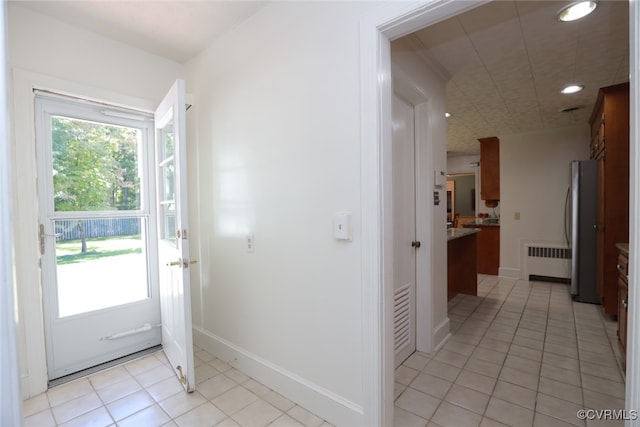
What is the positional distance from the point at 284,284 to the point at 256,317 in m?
0.43

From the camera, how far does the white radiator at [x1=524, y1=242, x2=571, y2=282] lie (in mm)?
4754

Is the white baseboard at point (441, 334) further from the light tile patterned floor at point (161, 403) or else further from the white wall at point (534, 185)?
the white wall at point (534, 185)

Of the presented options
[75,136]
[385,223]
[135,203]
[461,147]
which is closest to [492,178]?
[461,147]

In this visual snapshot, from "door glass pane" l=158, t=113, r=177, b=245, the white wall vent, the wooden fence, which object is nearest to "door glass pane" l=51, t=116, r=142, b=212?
the wooden fence

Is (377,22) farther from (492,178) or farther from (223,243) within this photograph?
(492,178)

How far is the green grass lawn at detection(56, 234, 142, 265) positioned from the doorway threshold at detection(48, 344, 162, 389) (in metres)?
0.86

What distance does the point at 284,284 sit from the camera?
1.96 meters

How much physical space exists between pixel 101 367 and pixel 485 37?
4.00 metres

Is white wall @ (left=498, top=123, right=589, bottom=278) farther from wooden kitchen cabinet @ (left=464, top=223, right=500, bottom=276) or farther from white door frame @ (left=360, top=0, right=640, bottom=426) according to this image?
white door frame @ (left=360, top=0, right=640, bottom=426)

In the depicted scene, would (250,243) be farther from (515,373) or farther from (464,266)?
(464,266)

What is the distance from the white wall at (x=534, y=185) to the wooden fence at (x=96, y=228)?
5718 mm

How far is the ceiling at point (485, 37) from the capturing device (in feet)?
6.45

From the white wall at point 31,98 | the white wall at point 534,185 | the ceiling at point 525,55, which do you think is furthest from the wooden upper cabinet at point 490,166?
the white wall at point 31,98

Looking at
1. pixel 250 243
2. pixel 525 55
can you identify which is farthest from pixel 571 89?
pixel 250 243
